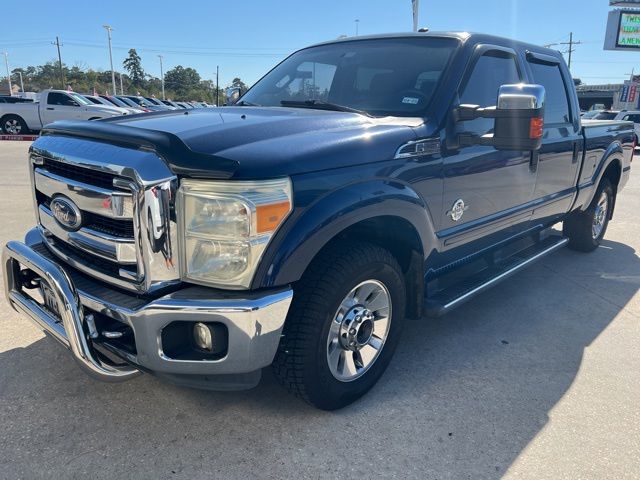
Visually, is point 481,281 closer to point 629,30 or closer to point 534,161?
point 534,161

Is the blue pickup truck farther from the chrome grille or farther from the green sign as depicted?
the green sign

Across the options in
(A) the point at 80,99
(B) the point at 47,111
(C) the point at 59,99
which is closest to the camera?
(A) the point at 80,99

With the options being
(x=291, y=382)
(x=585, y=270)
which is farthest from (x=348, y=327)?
(x=585, y=270)

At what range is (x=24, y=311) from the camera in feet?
8.91

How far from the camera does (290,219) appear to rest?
7.00ft

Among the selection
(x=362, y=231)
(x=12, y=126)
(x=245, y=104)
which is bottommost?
(x=12, y=126)

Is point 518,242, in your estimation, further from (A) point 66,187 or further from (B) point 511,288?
(A) point 66,187

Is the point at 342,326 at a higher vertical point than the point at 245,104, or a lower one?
→ lower

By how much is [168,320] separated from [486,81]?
8.20 ft

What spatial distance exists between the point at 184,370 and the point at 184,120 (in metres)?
1.23

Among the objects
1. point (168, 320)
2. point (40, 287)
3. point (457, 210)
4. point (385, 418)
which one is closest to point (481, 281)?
point (457, 210)

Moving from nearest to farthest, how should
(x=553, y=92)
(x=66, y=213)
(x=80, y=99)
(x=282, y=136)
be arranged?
(x=282, y=136) → (x=66, y=213) → (x=553, y=92) → (x=80, y=99)

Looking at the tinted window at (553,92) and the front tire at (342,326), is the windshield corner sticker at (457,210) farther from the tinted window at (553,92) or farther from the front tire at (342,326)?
the tinted window at (553,92)

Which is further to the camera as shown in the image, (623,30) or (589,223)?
(623,30)
